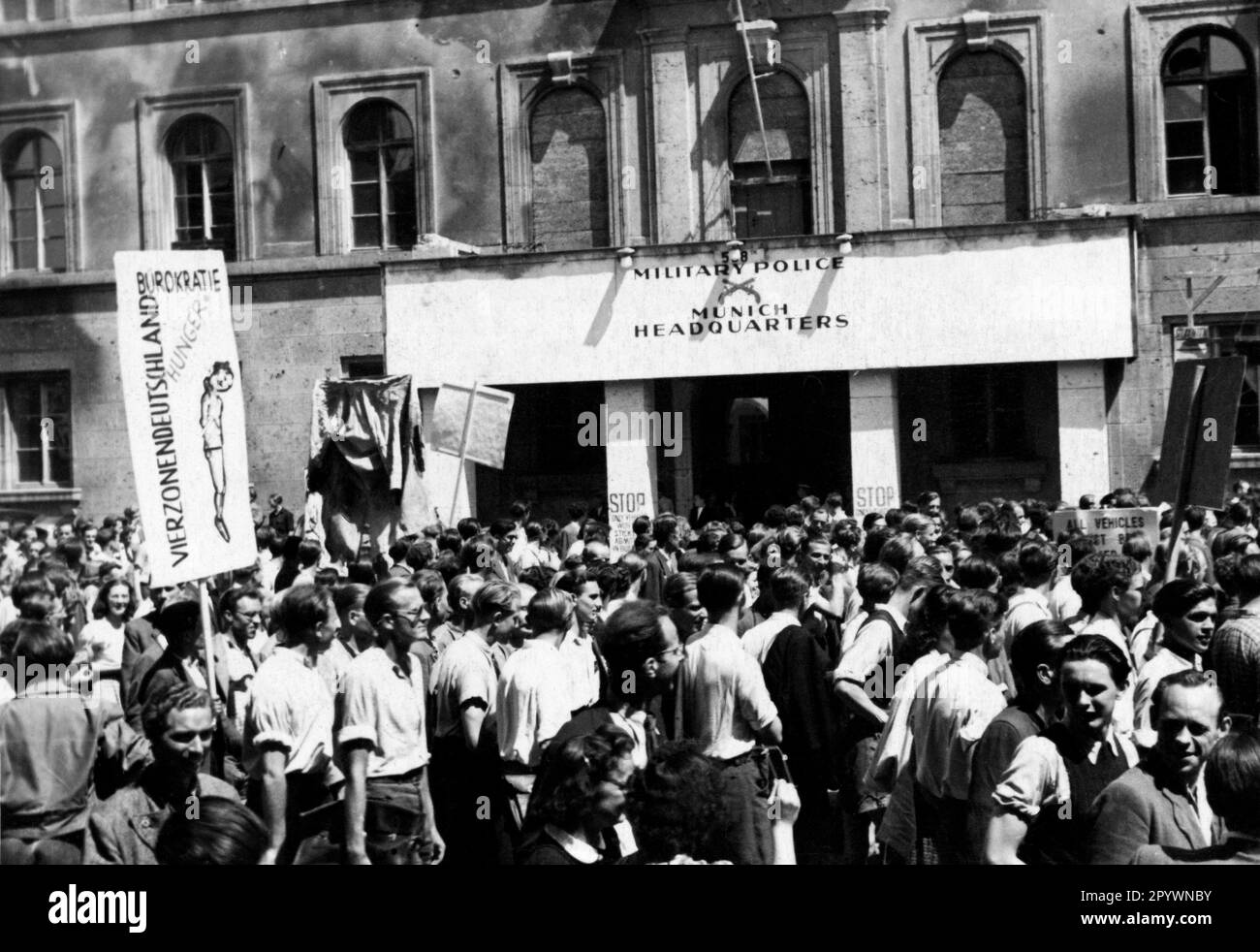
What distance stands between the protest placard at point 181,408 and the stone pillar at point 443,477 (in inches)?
601

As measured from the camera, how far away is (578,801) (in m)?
5.38

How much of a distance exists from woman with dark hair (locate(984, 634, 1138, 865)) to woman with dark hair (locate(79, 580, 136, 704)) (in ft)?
20.3

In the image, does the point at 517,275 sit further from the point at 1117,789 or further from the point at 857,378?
the point at 1117,789

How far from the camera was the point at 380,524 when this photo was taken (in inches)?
645

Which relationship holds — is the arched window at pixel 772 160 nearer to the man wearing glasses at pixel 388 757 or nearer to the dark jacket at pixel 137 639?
the dark jacket at pixel 137 639

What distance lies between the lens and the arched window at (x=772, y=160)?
26.2 m

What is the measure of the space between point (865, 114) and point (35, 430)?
12124 mm

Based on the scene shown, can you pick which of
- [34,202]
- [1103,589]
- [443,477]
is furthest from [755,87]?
[1103,589]

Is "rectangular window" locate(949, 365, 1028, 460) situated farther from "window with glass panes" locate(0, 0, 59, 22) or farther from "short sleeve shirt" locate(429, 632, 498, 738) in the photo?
"short sleeve shirt" locate(429, 632, 498, 738)

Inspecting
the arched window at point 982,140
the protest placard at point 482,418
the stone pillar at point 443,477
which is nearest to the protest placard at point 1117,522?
the protest placard at point 482,418

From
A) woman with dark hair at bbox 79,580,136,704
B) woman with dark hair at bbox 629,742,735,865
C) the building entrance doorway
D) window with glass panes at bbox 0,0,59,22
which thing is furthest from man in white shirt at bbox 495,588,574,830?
the building entrance doorway

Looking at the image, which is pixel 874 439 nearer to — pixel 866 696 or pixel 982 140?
pixel 982 140

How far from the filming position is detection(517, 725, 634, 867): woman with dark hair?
212 inches
